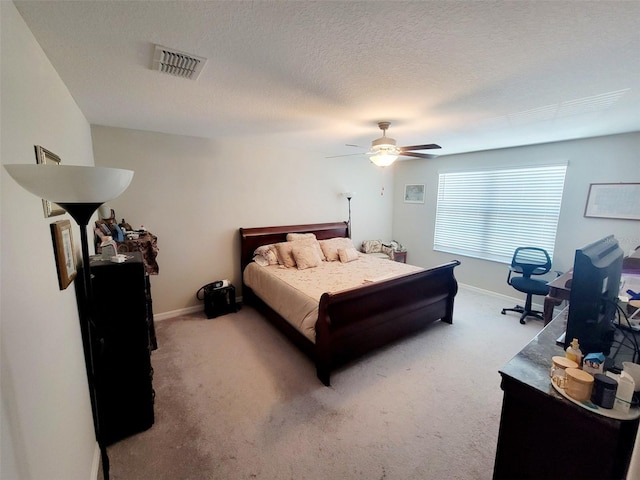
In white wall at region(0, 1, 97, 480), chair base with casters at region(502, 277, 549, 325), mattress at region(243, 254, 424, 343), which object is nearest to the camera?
white wall at region(0, 1, 97, 480)

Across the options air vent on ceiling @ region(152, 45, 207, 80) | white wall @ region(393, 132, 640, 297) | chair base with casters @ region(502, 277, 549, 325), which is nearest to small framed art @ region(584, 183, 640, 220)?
white wall @ region(393, 132, 640, 297)

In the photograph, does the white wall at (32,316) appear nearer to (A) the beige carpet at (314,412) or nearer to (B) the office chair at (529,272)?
(A) the beige carpet at (314,412)

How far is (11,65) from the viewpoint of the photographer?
99cm

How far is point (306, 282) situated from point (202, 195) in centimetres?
187

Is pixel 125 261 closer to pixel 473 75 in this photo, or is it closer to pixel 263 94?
pixel 263 94

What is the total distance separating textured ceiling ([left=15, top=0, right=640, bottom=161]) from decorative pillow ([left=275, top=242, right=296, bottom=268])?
1.69 metres

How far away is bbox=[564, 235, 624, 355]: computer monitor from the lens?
104cm

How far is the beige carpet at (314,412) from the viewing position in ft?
5.36

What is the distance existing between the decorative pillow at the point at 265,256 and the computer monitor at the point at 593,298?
10.3 feet

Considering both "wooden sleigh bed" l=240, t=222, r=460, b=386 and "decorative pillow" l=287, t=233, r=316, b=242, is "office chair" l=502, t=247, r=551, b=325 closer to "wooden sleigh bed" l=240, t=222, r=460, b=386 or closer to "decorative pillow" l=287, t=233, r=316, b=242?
"wooden sleigh bed" l=240, t=222, r=460, b=386

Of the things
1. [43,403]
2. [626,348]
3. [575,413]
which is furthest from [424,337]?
[43,403]

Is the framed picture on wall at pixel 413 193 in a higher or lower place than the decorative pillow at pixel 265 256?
higher

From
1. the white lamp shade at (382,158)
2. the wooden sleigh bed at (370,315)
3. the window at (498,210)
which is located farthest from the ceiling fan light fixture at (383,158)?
the window at (498,210)

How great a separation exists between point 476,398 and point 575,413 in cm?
148
